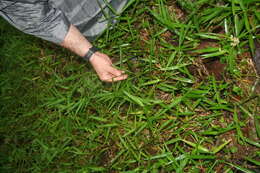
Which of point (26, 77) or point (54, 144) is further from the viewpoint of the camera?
point (26, 77)

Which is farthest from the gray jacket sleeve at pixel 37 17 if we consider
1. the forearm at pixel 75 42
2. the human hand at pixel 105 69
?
the human hand at pixel 105 69

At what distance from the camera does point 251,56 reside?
5.40 feet

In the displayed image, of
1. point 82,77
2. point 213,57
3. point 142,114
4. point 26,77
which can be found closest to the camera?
point 213,57

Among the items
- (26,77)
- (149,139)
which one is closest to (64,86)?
(26,77)

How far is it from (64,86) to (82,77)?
23cm

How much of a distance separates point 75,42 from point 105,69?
32 centimetres

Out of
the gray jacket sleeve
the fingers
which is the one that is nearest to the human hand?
the fingers

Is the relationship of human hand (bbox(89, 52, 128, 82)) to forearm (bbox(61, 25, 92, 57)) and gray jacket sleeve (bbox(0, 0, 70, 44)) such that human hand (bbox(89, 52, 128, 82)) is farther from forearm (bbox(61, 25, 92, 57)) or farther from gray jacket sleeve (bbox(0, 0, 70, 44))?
gray jacket sleeve (bbox(0, 0, 70, 44))

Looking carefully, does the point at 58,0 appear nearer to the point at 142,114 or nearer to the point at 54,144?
the point at 142,114

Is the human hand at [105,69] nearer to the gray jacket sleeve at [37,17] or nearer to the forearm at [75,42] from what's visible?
the forearm at [75,42]

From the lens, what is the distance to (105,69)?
1.89 meters

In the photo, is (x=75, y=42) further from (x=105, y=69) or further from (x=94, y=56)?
(x=105, y=69)

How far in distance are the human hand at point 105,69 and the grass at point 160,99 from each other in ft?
0.23

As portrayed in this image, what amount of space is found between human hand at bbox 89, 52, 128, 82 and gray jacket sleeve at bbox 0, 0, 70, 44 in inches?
12.2
